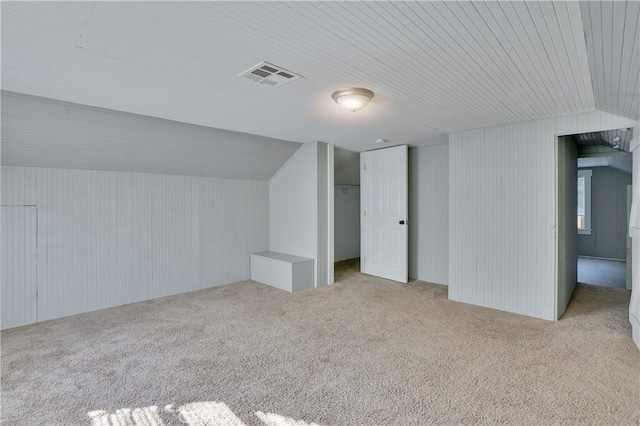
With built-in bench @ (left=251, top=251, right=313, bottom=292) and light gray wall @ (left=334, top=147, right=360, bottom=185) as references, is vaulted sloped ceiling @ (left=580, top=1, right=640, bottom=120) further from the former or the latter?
built-in bench @ (left=251, top=251, right=313, bottom=292)

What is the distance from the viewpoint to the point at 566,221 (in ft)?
12.9

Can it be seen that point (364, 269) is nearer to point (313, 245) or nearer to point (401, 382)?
point (313, 245)

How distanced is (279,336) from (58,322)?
235cm

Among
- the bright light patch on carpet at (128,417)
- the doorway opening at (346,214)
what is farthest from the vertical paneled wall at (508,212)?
the bright light patch on carpet at (128,417)

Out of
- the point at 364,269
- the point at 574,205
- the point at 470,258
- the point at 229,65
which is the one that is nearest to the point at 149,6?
the point at 229,65

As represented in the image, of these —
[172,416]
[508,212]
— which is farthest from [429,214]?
[172,416]

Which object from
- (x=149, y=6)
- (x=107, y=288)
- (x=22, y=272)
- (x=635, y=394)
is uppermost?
(x=149, y=6)

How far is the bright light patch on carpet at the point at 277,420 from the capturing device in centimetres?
184

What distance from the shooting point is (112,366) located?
2492mm

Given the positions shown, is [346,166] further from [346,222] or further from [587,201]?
[587,201]

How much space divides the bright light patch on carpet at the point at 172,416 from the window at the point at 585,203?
27.8 ft

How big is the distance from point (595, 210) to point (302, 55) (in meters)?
8.12

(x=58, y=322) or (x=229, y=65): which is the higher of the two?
(x=229, y=65)

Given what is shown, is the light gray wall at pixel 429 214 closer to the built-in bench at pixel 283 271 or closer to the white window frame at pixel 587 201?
the built-in bench at pixel 283 271
